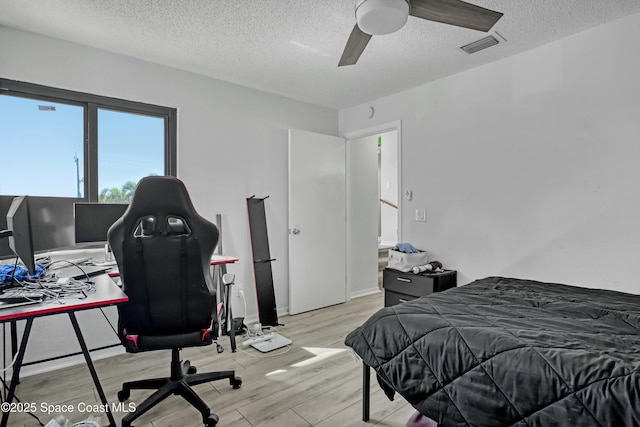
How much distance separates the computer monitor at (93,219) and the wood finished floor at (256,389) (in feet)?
3.31

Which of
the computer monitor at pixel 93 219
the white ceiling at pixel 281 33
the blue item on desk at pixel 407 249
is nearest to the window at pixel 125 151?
the computer monitor at pixel 93 219

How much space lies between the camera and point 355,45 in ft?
7.11

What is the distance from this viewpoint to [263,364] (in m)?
2.62

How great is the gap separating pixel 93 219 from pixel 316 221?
2254 millimetres

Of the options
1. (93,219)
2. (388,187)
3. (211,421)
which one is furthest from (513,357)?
(388,187)

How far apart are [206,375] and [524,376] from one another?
70.0 inches

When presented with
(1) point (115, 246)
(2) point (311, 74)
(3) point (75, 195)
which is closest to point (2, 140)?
(3) point (75, 195)

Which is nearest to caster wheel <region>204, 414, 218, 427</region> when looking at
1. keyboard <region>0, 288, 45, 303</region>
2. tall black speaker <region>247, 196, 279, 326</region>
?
keyboard <region>0, 288, 45, 303</region>

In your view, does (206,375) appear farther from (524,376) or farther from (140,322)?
(524,376)

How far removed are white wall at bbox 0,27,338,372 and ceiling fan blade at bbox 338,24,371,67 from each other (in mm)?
1570

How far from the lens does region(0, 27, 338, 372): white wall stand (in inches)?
103

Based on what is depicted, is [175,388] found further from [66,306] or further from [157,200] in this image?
[157,200]

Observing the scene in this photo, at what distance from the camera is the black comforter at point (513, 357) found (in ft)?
3.41

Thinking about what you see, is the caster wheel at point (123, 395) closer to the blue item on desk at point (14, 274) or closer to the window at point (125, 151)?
the blue item on desk at point (14, 274)
